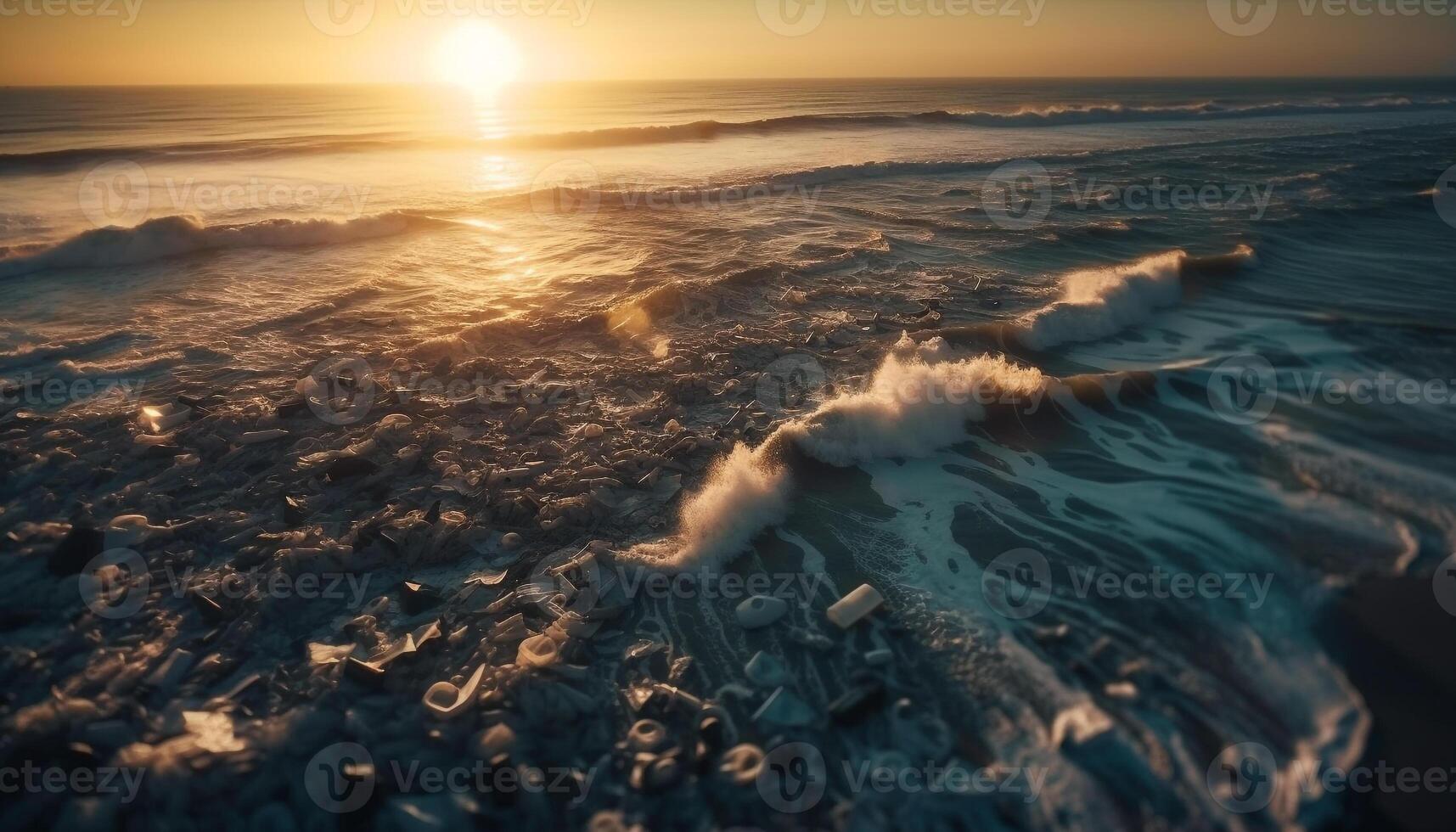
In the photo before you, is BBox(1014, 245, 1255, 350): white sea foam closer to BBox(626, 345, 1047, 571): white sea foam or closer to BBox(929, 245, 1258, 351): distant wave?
BBox(929, 245, 1258, 351): distant wave

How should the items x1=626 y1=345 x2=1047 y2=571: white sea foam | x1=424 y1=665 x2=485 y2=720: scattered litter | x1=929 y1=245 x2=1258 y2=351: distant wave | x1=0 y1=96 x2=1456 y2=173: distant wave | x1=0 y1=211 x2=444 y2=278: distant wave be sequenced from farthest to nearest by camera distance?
1. x1=0 y1=96 x2=1456 y2=173: distant wave
2. x1=0 y1=211 x2=444 y2=278: distant wave
3. x1=929 y1=245 x2=1258 y2=351: distant wave
4. x1=626 y1=345 x2=1047 y2=571: white sea foam
5. x1=424 y1=665 x2=485 y2=720: scattered litter

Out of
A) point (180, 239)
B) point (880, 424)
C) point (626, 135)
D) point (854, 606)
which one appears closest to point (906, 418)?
point (880, 424)

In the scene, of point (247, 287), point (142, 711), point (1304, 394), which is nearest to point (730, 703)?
point (142, 711)

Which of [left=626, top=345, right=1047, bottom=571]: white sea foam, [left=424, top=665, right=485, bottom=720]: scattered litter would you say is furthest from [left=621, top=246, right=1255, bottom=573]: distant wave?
[left=424, top=665, right=485, bottom=720]: scattered litter

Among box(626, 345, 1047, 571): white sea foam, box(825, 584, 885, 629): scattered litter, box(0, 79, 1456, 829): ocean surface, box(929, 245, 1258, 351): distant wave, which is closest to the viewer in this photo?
box(0, 79, 1456, 829): ocean surface

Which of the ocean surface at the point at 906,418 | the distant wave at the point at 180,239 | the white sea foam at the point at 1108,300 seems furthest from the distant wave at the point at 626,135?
the white sea foam at the point at 1108,300

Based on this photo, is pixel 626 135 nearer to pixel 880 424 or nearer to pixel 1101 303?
pixel 1101 303

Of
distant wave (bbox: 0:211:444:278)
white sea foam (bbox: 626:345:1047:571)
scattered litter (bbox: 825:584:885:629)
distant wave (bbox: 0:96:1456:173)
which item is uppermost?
distant wave (bbox: 0:96:1456:173)
